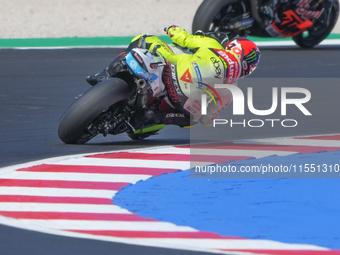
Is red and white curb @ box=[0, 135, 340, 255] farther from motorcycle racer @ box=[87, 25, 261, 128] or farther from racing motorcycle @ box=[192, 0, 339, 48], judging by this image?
racing motorcycle @ box=[192, 0, 339, 48]

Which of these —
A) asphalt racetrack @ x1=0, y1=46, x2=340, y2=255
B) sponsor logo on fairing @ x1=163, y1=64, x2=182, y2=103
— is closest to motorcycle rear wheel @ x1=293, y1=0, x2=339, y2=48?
asphalt racetrack @ x1=0, y1=46, x2=340, y2=255

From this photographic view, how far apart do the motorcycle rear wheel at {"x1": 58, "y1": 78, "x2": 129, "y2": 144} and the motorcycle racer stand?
281mm

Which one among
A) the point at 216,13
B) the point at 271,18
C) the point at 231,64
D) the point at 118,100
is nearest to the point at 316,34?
the point at 271,18

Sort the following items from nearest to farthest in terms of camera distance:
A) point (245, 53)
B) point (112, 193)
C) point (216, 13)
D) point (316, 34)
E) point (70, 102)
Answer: point (112, 193)
point (245, 53)
point (70, 102)
point (216, 13)
point (316, 34)

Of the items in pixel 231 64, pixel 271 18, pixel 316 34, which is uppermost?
pixel 271 18

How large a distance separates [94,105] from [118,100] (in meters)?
0.22

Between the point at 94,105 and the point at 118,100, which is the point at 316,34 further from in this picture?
the point at 94,105

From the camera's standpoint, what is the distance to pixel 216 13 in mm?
14078

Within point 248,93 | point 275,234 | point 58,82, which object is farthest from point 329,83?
point 275,234

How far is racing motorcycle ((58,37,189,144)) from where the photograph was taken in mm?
6984

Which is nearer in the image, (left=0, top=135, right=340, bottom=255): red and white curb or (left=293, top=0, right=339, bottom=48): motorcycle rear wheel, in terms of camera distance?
(left=0, top=135, right=340, bottom=255): red and white curb

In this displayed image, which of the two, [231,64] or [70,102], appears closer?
[231,64]

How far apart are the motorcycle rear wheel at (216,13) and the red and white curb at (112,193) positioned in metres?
6.14

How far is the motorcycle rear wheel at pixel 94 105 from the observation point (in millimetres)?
6941
